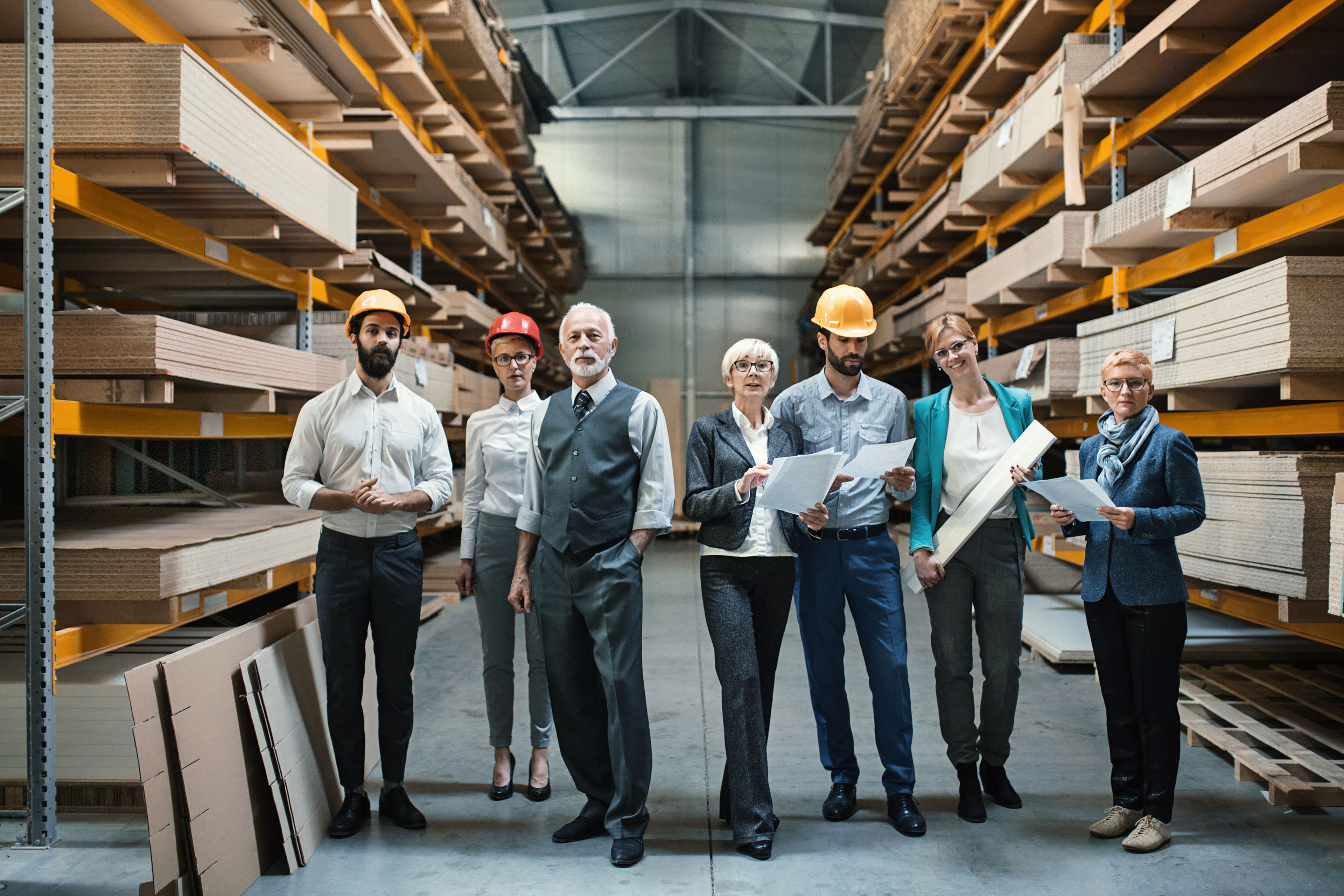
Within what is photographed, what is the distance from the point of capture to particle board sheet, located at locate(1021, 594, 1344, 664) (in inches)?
203

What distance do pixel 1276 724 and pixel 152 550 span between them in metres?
4.91

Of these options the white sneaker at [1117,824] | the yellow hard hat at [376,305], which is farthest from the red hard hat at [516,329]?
the white sneaker at [1117,824]

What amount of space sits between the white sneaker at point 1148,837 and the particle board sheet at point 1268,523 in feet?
3.82

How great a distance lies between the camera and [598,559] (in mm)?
3018

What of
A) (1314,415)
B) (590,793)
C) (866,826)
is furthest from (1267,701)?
(590,793)

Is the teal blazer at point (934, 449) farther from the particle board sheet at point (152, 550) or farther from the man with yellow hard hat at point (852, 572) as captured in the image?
the particle board sheet at point (152, 550)

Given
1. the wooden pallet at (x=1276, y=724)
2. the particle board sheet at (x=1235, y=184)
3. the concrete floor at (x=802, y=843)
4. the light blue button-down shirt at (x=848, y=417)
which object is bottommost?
the concrete floor at (x=802, y=843)

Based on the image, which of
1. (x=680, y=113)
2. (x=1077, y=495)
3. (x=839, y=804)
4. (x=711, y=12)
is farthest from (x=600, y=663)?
(x=680, y=113)

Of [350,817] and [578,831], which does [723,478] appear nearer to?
[578,831]

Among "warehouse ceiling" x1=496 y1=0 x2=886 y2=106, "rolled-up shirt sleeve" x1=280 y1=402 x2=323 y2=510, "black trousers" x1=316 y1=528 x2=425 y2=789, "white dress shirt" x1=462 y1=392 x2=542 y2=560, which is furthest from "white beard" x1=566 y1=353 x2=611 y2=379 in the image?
"warehouse ceiling" x1=496 y1=0 x2=886 y2=106

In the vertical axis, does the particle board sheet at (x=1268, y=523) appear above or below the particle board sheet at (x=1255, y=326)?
below

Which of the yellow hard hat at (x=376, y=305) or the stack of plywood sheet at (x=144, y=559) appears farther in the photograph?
the yellow hard hat at (x=376, y=305)

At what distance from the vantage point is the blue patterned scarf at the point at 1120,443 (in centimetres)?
310

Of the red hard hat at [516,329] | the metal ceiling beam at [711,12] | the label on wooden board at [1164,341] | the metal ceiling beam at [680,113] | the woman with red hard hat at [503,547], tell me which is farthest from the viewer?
the metal ceiling beam at [680,113]
